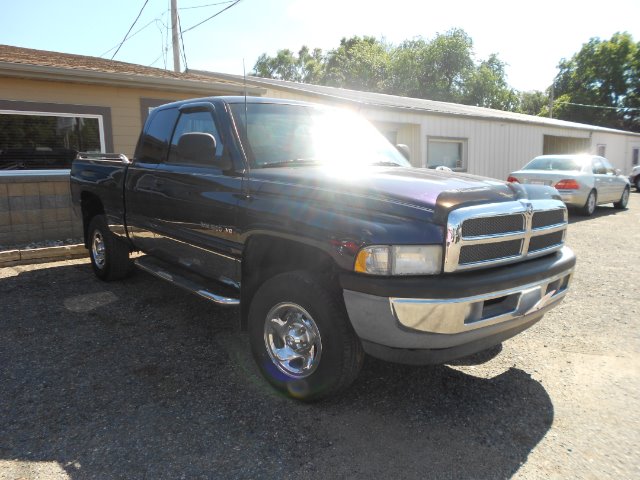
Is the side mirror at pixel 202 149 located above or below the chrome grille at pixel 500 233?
above

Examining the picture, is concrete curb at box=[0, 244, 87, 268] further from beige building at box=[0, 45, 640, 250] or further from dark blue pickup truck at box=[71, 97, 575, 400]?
dark blue pickup truck at box=[71, 97, 575, 400]

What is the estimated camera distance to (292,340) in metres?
2.98

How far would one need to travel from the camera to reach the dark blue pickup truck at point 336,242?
97.0 inches

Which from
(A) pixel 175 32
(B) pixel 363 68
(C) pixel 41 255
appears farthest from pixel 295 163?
(B) pixel 363 68

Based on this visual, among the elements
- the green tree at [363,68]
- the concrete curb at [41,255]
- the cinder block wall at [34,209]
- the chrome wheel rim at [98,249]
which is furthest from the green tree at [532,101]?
the chrome wheel rim at [98,249]

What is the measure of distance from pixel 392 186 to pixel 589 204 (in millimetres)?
11103

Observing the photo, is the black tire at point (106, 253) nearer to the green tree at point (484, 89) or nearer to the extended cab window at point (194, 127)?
the extended cab window at point (194, 127)

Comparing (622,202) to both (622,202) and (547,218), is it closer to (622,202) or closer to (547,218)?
(622,202)

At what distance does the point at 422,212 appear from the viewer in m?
2.50

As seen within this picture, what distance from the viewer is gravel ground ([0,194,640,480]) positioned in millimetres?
2430

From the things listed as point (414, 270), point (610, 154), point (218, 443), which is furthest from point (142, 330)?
point (610, 154)

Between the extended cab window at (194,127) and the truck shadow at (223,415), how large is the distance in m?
1.57

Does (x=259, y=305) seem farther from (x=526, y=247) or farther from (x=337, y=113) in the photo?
(x=337, y=113)

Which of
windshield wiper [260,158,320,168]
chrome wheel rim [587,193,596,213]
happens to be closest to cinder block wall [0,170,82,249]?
windshield wiper [260,158,320,168]
